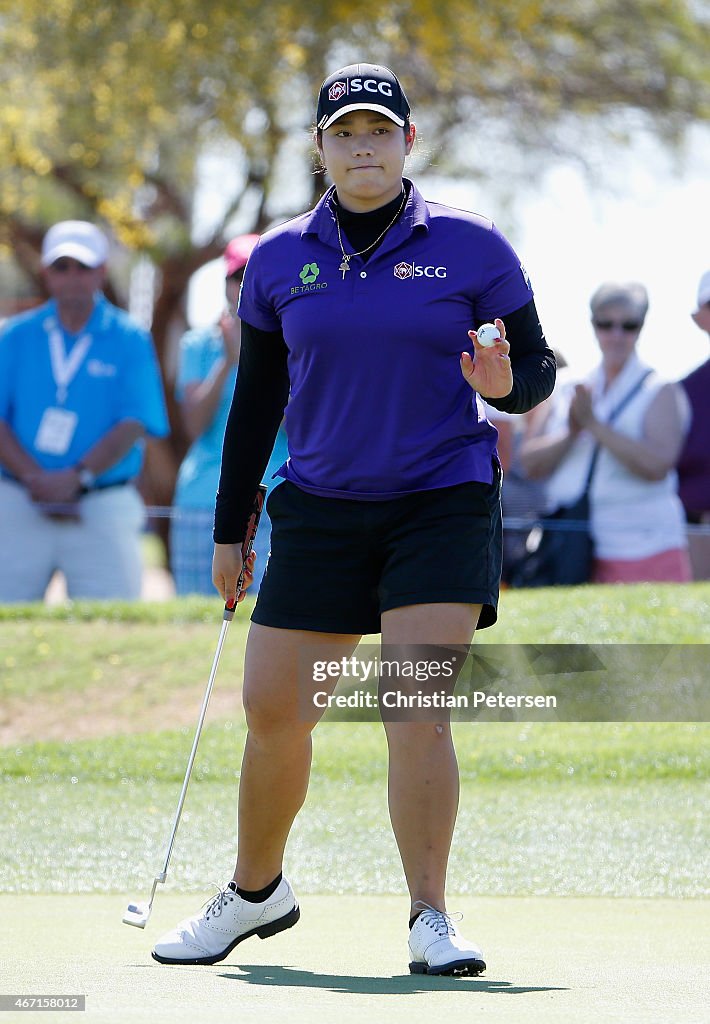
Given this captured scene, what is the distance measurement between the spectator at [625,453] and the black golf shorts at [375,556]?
477 centimetres

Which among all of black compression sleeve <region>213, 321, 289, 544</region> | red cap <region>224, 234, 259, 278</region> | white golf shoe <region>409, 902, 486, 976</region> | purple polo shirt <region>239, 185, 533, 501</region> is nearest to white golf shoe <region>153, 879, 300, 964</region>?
white golf shoe <region>409, 902, 486, 976</region>

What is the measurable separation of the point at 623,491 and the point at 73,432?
121 inches

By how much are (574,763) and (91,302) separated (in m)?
4.11

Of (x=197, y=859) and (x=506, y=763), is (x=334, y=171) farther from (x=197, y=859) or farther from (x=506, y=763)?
(x=506, y=763)

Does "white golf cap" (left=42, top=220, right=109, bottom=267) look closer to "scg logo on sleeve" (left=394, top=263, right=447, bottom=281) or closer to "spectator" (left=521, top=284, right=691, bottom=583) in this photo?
"spectator" (left=521, top=284, right=691, bottom=583)

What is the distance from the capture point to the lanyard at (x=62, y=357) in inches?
376

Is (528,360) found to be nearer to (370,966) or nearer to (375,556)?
(375,556)

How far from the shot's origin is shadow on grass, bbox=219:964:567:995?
12.1ft

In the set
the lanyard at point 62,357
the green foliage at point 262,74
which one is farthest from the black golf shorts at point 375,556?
the green foliage at point 262,74

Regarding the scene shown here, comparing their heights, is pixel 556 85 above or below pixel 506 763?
above

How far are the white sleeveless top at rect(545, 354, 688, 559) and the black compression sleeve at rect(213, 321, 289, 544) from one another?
15.2 ft

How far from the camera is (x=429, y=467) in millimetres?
4121

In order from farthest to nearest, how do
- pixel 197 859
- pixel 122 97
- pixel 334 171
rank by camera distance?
1. pixel 122 97
2. pixel 197 859
3. pixel 334 171

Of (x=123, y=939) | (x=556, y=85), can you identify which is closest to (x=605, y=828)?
(x=123, y=939)
